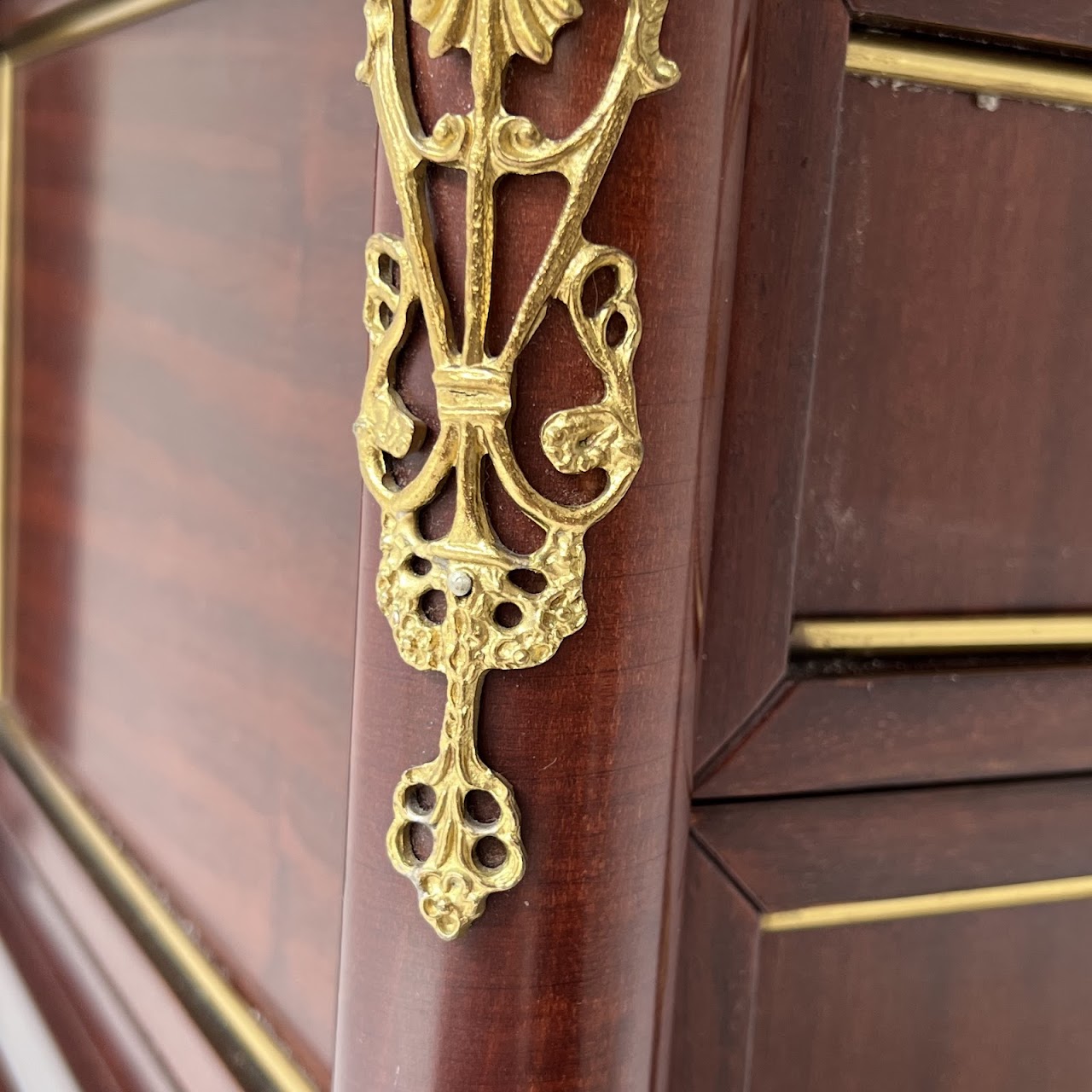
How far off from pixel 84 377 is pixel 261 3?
0.68 feet

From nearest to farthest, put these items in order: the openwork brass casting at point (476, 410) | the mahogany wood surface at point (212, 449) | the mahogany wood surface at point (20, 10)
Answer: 1. the openwork brass casting at point (476, 410)
2. the mahogany wood surface at point (212, 449)
3. the mahogany wood surface at point (20, 10)

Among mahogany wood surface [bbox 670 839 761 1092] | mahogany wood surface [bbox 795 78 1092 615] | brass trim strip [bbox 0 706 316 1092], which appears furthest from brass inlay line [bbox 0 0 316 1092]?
mahogany wood surface [bbox 795 78 1092 615]

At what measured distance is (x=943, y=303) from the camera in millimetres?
305

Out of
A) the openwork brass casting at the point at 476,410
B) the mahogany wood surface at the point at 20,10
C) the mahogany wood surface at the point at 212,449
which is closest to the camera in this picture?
the openwork brass casting at the point at 476,410

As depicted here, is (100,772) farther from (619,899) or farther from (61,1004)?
(619,899)

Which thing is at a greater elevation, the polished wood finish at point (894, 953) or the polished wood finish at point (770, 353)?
the polished wood finish at point (770, 353)

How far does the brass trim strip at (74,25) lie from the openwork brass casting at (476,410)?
232 mm

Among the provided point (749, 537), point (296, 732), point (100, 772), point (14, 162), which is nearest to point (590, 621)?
point (749, 537)

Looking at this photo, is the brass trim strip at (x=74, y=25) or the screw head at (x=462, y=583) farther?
the brass trim strip at (x=74, y=25)

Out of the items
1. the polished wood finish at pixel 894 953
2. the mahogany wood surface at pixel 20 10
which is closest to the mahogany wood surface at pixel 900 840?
the polished wood finish at pixel 894 953

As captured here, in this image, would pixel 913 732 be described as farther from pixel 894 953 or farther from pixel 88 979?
pixel 88 979

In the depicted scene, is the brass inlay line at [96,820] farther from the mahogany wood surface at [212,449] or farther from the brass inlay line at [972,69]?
the brass inlay line at [972,69]

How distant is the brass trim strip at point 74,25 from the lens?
1.51 feet

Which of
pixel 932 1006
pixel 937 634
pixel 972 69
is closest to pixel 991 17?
pixel 972 69
